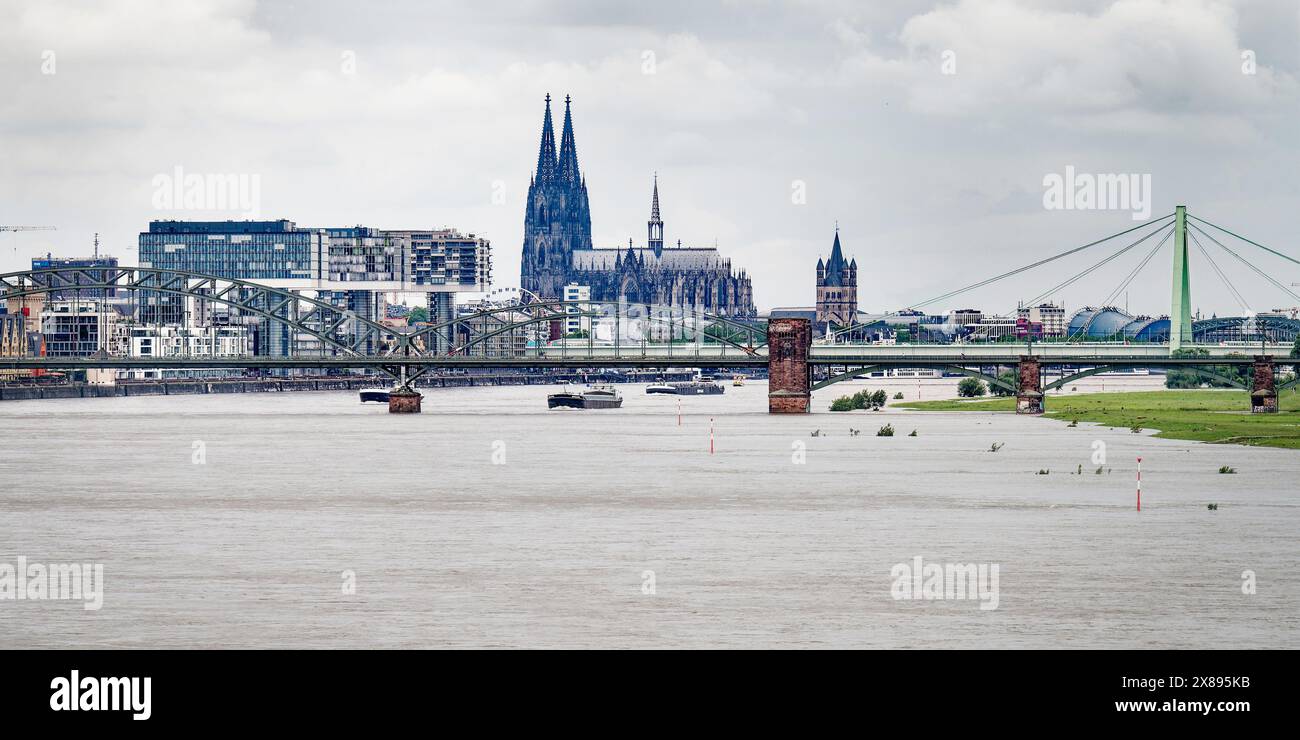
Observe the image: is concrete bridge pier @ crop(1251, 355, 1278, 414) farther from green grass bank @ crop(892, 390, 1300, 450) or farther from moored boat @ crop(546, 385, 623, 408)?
moored boat @ crop(546, 385, 623, 408)

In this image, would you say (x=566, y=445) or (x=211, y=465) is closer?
(x=211, y=465)

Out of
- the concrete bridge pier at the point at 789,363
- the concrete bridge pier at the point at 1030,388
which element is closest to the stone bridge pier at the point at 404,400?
the concrete bridge pier at the point at 789,363

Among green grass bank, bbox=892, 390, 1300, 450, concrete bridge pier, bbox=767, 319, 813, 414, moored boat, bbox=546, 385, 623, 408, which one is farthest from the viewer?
moored boat, bbox=546, 385, 623, 408

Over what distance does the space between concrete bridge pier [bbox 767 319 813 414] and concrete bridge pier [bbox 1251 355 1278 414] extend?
33.1 m

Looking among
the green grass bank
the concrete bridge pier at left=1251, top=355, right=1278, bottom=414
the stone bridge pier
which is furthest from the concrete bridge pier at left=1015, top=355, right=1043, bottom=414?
the stone bridge pier

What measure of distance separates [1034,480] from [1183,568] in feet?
89.0

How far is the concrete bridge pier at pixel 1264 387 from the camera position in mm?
→ 135250

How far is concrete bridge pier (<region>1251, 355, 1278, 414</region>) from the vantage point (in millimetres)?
135250

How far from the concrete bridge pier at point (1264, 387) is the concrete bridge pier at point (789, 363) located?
33.1 m
